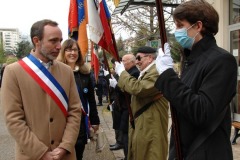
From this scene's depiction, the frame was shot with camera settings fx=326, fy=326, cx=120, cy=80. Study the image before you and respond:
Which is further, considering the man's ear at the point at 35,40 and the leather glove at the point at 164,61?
the man's ear at the point at 35,40

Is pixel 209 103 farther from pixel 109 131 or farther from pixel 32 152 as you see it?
pixel 109 131

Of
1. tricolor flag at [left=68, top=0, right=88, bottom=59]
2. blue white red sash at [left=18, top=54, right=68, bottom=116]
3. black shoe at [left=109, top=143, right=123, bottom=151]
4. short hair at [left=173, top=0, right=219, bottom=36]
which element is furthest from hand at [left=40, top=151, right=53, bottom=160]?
black shoe at [left=109, top=143, right=123, bottom=151]

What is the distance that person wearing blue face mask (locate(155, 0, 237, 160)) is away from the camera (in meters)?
1.76

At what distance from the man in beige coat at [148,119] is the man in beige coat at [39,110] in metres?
1.02

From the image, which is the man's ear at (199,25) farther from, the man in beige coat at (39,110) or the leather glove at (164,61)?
the man in beige coat at (39,110)

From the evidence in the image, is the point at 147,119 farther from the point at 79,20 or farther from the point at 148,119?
the point at 79,20

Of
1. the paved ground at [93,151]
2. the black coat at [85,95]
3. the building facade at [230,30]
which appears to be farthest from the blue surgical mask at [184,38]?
the building facade at [230,30]

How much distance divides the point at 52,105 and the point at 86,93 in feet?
4.30

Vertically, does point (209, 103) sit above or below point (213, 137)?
above

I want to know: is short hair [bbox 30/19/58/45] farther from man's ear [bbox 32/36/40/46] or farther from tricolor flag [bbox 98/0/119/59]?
tricolor flag [bbox 98/0/119/59]

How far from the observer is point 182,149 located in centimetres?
200

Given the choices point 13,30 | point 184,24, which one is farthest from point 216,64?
point 13,30

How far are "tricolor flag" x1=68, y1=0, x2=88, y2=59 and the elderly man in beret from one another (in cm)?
103

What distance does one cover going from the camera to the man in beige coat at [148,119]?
3518 millimetres
